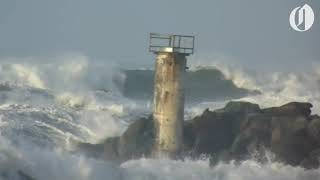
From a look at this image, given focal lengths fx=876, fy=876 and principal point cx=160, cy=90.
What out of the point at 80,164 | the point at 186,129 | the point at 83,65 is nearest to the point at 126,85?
the point at 83,65

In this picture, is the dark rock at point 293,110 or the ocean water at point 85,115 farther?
the dark rock at point 293,110

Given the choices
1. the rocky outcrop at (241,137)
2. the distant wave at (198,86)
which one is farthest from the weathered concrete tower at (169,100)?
the distant wave at (198,86)

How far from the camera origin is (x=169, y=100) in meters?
13.6

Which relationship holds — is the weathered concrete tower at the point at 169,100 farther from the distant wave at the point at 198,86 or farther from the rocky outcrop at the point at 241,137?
the distant wave at the point at 198,86

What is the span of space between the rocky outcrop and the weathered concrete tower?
1.19 ft

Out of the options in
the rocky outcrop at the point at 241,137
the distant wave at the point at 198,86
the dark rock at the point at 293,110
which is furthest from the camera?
the distant wave at the point at 198,86

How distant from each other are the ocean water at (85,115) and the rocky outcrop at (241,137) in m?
0.50

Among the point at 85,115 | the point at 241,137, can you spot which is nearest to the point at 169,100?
the point at 241,137

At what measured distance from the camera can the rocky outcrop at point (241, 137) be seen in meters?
13.5

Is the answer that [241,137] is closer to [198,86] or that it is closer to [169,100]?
[169,100]

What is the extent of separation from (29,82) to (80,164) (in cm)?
1422

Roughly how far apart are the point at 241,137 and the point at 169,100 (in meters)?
1.44

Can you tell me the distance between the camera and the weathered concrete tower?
13.6 m

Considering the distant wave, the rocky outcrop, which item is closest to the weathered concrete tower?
the rocky outcrop
